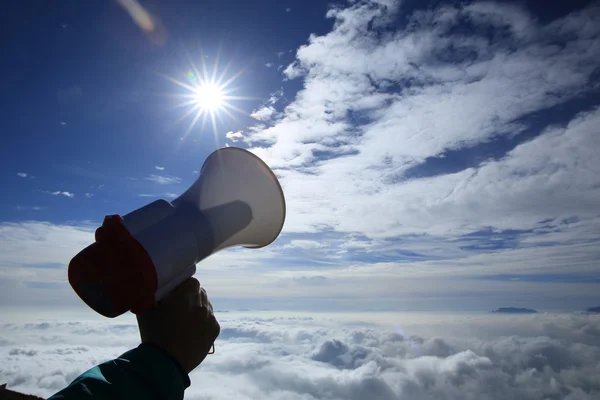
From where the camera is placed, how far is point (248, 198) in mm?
3686

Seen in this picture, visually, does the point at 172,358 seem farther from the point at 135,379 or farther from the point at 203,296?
the point at 203,296

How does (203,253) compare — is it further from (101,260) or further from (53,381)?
(53,381)

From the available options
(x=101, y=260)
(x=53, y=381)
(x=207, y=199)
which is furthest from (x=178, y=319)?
(x=53, y=381)

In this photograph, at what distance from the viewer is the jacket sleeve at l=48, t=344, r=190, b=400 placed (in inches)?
61.9

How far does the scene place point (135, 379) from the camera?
5.92ft

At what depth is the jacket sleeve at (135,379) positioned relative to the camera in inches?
61.9

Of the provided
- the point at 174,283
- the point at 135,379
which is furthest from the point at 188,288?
the point at 135,379

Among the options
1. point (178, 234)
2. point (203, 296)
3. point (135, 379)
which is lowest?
point (135, 379)

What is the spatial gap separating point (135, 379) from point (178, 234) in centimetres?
132

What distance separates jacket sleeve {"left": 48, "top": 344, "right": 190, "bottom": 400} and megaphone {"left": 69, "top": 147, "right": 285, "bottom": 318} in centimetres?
56

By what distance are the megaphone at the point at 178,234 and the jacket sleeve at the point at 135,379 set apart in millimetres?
555

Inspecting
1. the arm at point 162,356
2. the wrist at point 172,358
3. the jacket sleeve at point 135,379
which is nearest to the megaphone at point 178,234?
the arm at point 162,356

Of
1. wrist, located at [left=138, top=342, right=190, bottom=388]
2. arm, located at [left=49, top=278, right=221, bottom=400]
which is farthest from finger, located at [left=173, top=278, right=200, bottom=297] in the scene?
wrist, located at [left=138, top=342, right=190, bottom=388]

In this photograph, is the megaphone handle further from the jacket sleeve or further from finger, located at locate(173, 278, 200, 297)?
the jacket sleeve
